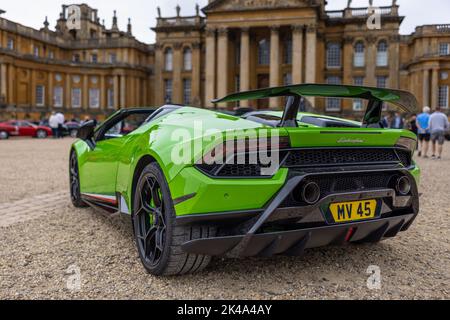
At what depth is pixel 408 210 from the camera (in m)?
3.33

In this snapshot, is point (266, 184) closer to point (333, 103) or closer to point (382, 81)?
point (333, 103)

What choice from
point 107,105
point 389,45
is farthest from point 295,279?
point 107,105

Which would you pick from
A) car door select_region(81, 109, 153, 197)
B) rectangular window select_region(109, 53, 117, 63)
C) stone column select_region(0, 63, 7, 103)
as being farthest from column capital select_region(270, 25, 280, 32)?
car door select_region(81, 109, 153, 197)

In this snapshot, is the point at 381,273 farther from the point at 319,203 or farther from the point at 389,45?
the point at 389,45

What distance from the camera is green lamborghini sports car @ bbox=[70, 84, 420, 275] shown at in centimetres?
265

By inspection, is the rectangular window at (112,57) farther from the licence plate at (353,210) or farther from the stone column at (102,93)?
the licence plate at (353,210)

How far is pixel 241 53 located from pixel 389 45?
57.6 feet

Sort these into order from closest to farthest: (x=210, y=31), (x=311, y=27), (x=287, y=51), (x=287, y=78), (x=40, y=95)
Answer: (x=311, y=27)
(x=210, y=31)
(x=287, y=78)
(x=287, y=51)
(x=40, y=95)

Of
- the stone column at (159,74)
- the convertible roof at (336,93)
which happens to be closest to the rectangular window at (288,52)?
the stone column at (159,74)

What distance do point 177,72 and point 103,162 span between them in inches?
2065

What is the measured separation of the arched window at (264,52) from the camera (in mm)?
51812

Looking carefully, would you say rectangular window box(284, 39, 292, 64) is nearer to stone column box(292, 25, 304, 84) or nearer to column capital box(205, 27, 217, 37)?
stone column box(292, 25, 304, 84)

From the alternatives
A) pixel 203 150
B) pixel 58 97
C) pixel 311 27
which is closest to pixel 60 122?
pixel 311 27

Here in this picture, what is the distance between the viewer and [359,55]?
50719mm
